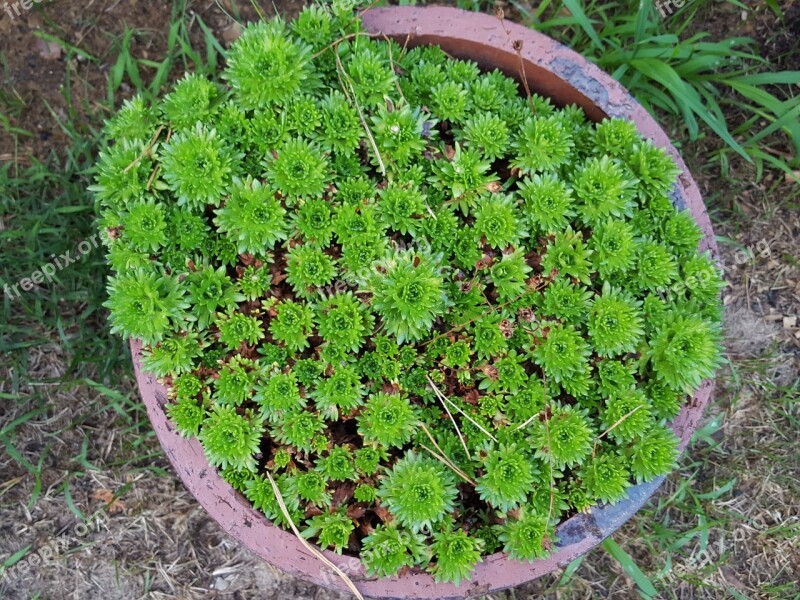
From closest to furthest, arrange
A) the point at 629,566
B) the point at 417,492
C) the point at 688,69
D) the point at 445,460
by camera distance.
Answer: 1. the point at 417,492
2. the point at 445,460
3. the point at 629,566
4. the point at 688,69

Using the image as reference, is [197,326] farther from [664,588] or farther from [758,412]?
[758,412]

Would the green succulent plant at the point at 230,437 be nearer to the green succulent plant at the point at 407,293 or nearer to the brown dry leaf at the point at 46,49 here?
the green succulent plant at the point at 407,293

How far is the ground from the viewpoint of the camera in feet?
8.54

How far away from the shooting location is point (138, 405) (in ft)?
8.66

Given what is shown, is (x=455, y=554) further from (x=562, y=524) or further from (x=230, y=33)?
(x=230, y=33)

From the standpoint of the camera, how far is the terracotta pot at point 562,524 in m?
1.79

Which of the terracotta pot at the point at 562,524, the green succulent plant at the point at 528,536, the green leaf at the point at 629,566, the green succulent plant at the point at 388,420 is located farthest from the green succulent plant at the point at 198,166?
the green leaf at the point at 629,566

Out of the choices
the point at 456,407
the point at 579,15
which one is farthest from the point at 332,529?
the point at 579,15

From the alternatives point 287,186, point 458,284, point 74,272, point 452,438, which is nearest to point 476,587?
point 452,438

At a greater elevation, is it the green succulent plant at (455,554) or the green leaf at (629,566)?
the green succulent plant at (455,554)

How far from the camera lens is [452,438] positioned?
183 cm

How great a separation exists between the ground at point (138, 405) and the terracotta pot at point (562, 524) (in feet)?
2.77

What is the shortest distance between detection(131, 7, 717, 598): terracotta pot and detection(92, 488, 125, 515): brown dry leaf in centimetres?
93

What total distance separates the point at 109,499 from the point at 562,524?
1.79 meters
